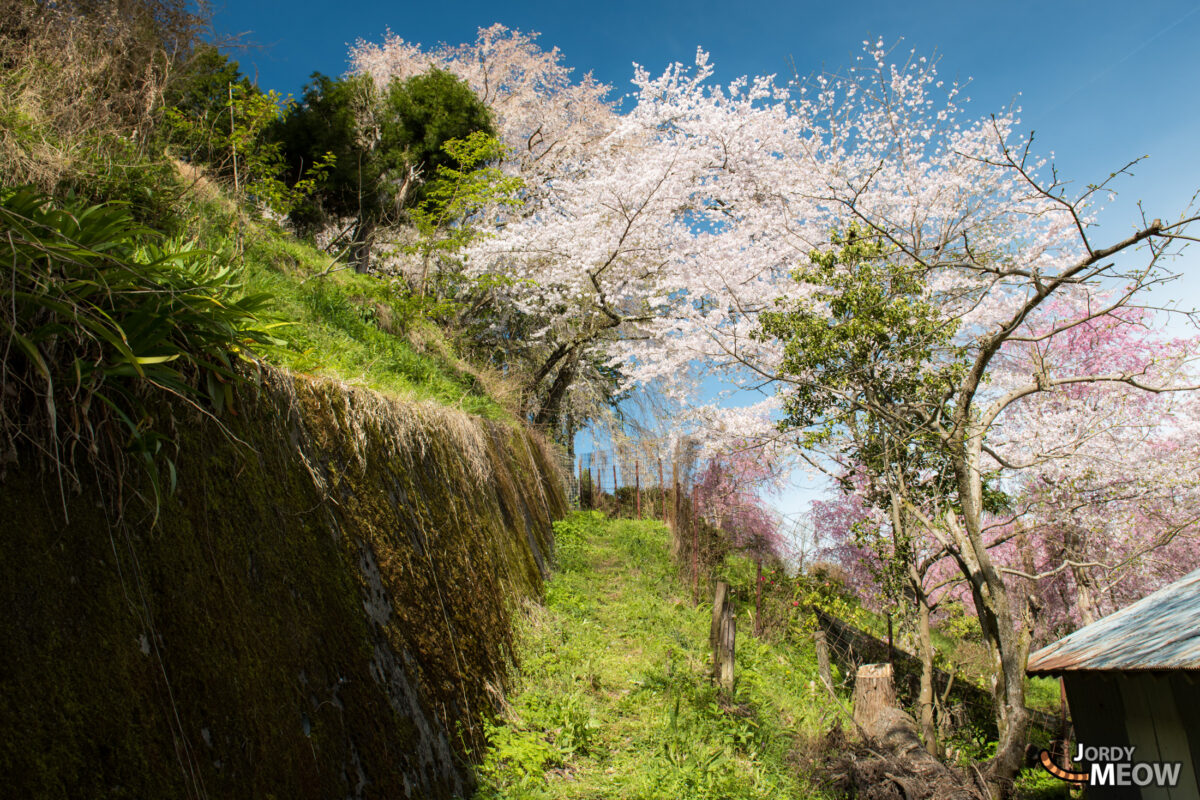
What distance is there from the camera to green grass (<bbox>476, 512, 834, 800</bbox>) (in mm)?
3869

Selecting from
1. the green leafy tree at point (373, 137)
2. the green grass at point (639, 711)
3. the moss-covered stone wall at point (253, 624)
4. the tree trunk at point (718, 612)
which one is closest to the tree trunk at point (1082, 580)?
the green grass at point (639, 711)

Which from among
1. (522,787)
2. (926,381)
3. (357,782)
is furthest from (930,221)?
(357,782)

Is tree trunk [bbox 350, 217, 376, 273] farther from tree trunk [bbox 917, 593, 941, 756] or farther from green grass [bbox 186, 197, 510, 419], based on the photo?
tree trunk [bbox 917, 593, 941, 756]

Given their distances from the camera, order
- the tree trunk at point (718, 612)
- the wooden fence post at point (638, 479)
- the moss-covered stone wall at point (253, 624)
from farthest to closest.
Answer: the wooden fence post at point (638, 479) < the tree trunk at point (718, 612) < the moss-covered stone wall at point (253, 624)

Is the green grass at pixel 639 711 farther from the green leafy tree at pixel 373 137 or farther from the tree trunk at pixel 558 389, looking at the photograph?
the green leafy tree at pixel 373 137

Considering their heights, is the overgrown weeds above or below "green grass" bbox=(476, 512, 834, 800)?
above

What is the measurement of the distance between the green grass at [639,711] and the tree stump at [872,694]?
38 cm

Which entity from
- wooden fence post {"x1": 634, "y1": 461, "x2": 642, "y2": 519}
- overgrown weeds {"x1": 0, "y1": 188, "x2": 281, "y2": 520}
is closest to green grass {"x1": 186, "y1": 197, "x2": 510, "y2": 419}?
overgrown weeds {"x1": 0, "y1": 188, "x2": 281, "y2": 520}

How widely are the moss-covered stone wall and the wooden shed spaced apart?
4.89 metres

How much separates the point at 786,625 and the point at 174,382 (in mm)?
8733

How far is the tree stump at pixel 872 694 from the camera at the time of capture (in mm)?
6230

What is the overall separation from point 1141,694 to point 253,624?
263 inches

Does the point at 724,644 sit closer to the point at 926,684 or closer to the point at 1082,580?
the point at 926,684

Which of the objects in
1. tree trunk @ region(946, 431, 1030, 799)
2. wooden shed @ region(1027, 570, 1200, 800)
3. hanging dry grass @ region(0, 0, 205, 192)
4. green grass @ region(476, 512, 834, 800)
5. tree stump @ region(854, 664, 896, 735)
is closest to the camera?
green grass @ region(476, 512, 834, 800)
